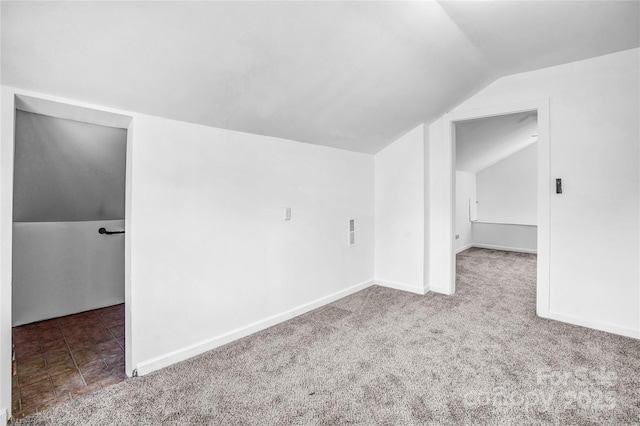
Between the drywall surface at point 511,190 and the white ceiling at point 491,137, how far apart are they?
0.31m

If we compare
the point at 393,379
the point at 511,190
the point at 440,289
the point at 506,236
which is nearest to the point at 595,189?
the point at 440,289

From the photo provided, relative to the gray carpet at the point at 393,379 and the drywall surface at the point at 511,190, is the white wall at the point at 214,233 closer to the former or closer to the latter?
the gray carpet at the point at 393,379

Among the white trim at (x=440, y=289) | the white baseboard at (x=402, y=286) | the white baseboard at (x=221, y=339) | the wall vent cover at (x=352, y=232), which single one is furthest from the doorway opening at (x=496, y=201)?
the white baseboard at (x=221, y=339)

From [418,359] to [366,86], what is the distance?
2257 millimetres

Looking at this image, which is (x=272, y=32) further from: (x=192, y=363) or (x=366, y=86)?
(x=192, y=363)

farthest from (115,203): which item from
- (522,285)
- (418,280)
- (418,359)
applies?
(522,285)

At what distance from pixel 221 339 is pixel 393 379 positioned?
139 centimetres

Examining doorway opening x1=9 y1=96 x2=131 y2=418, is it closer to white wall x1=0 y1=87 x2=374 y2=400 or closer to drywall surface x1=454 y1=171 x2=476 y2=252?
white wall x1=0 y1=87 x2=374 y2=400

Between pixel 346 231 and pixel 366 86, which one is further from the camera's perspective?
pixel 346 231

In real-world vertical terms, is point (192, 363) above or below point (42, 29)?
below

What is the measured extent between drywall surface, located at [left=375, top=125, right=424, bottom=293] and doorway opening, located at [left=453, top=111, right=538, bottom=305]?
1095mm

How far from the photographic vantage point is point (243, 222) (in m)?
2.57

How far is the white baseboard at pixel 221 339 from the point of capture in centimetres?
206

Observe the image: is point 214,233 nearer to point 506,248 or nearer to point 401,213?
point 401,213
